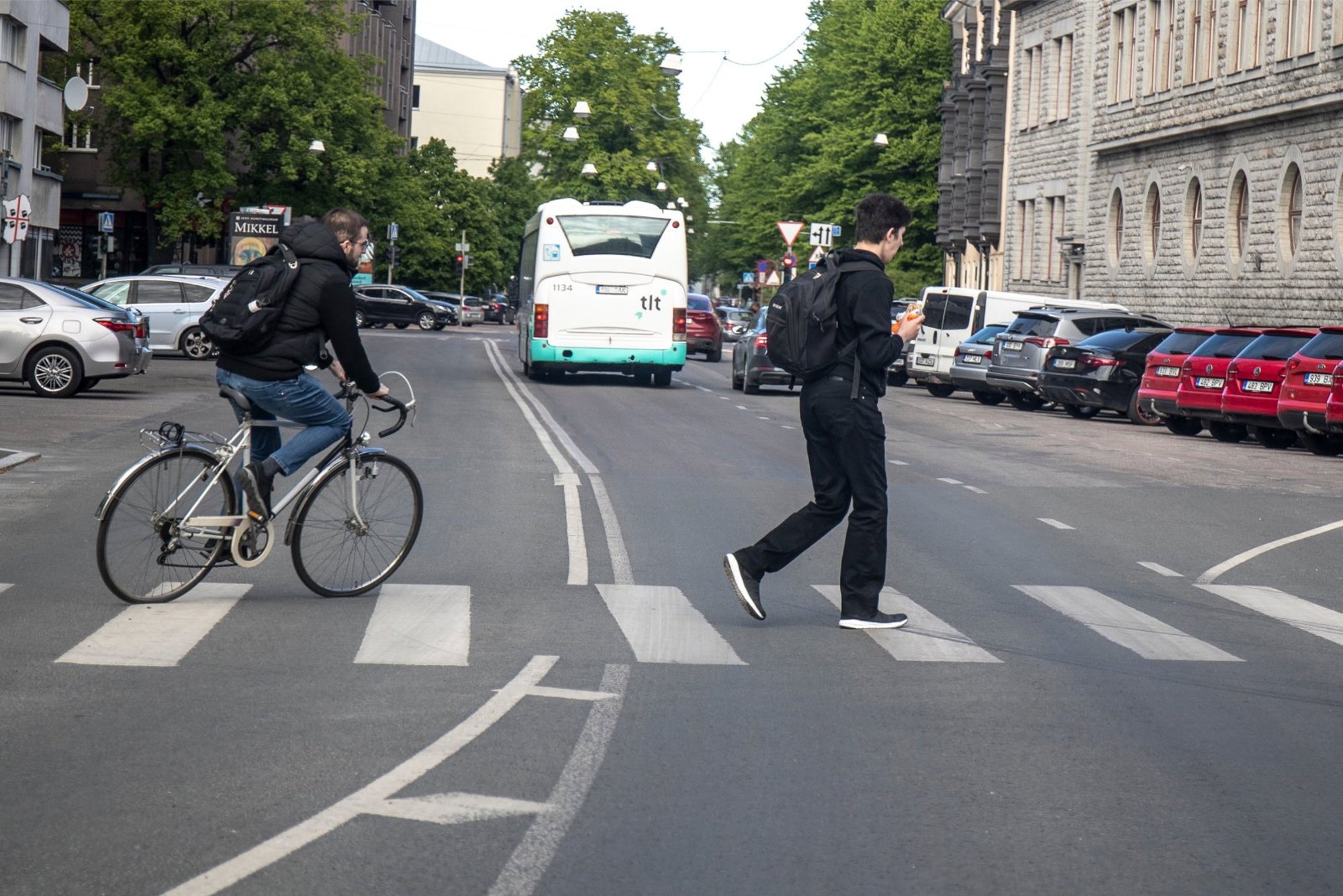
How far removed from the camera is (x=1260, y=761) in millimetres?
6496

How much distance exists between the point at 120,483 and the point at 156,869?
4.28 metres

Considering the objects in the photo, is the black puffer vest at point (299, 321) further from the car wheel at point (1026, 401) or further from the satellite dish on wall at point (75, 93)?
the satellite dish on wall at point (75, 93)

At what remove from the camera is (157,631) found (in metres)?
8.49

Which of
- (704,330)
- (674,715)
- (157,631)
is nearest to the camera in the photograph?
(674,715)

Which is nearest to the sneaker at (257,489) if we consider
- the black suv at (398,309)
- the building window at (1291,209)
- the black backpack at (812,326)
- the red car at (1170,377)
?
the black backpack at (812,326)

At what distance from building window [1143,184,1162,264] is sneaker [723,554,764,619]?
39607 mm

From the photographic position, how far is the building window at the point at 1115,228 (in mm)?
49688

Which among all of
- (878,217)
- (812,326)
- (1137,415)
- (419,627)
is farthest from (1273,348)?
(419,627)

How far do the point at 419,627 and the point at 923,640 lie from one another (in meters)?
2.25

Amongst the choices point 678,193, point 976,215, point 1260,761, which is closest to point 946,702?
point 1260,761

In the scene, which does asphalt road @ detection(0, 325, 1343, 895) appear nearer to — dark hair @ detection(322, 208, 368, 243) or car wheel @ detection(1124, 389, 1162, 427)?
dark hair @ detection(322, 208, 368, 243)

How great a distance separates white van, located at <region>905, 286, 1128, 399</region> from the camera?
1500 inches

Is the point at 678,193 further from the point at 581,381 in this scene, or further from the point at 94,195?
the point at 581,381

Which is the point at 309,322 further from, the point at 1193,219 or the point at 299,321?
the point at 1193,219
